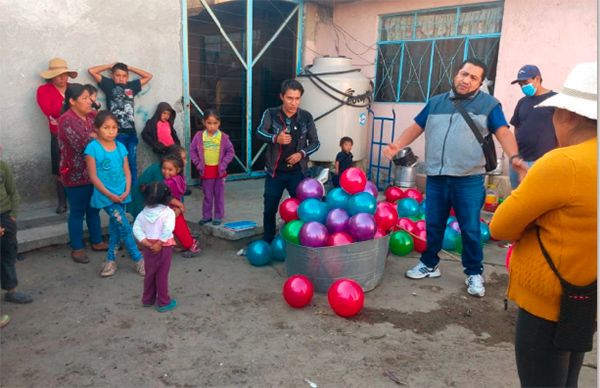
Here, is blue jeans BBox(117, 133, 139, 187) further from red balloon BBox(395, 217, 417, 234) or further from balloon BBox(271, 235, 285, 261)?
red balloon BBox(395, 217, 417, 234)

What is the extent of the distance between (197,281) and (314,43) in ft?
19.4

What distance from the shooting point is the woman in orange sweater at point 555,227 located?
161 centimetres

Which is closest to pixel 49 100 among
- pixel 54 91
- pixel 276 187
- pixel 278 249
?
pixel 54 91

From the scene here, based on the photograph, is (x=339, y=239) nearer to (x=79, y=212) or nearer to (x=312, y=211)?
(x=312, y=211)

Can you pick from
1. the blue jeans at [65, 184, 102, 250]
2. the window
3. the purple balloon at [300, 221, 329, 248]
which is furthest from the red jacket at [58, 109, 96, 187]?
the window

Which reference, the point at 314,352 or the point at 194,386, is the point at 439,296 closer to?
the point at 314,352

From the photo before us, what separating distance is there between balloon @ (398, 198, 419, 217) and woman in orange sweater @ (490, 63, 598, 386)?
382 centimetres

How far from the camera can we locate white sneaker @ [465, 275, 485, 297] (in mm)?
4027

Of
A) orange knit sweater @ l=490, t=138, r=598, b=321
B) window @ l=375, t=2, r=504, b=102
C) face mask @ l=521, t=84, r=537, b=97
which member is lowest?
orange knit sweater @ l=490, t=138, r=598, b=321

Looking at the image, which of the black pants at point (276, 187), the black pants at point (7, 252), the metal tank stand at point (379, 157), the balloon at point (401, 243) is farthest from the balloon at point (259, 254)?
the metal tank stand at point (379, 157)

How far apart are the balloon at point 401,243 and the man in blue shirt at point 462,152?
804 mm

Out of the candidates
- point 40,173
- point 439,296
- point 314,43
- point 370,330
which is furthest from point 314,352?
point 314,43

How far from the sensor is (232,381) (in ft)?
8.91

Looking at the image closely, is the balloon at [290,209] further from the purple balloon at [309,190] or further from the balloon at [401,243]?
the balloon at [401,243]
